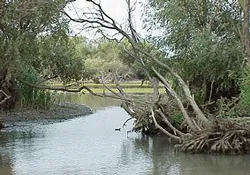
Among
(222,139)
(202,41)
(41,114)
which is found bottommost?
(222,139)

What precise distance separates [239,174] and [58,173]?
3.90 meters

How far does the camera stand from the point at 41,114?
2588cm

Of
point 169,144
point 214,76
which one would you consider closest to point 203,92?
point 214,76

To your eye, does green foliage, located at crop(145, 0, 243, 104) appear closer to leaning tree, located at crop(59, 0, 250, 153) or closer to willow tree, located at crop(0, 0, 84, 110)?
leaning tree, located at crop(59, 0, 250, 153)

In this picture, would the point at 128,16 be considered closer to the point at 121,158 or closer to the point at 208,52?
the point at 208,52

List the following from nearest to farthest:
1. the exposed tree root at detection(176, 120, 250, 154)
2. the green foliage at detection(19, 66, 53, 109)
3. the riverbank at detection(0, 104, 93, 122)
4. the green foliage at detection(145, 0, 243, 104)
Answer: the exposed tree root at detection(176, 120, 250, 154)
the green foliage at detection(145, 0, 243, 104)
the riverbank at detection(0, 104, 93, 122)
the green foliage at detection(19, 66, 53, 109)

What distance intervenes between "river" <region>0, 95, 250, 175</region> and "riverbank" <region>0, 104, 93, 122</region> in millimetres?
3613

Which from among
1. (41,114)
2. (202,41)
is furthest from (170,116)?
(41,114)

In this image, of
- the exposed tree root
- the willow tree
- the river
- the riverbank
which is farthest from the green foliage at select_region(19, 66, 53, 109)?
the exposed tree root

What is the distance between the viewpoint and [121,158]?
1377 centimetres

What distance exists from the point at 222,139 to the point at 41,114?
1375cm

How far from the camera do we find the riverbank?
23955 mm

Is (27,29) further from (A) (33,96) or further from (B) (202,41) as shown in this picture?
(A) (33,96)

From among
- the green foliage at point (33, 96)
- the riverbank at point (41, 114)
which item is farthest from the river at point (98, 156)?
the green foliage at point (33, 96)
